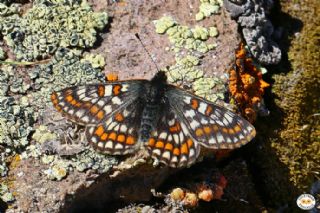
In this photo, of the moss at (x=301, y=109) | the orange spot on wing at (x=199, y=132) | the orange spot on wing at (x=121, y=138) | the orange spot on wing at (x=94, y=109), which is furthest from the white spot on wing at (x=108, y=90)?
the moss at (x=301, y=109)

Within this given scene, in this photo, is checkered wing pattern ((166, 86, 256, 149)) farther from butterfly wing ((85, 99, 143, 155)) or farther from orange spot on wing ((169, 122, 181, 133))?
butterfly wing ((85, 99, 143, 155))

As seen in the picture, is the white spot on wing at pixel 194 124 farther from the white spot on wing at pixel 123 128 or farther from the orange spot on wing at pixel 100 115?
the orange spot on wing at pixel 100 115

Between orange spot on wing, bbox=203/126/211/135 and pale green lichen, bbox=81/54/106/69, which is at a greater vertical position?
pale green lichen, bbox=81/54/106/69

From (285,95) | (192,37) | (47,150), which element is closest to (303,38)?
(285,95)

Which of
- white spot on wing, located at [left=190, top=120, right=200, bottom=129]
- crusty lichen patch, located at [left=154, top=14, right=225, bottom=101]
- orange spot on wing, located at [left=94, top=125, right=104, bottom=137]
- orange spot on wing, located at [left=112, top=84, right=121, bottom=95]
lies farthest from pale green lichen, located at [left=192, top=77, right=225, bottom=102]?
orange spot on wing, located at [left=94, top=125, right=104, bottom=137]

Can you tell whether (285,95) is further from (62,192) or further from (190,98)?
(62,192)

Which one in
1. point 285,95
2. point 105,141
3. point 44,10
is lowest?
point 285,95
